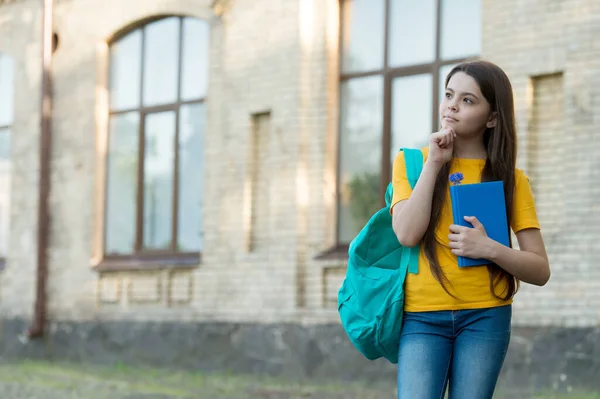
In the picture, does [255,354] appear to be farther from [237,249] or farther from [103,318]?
[103,318]

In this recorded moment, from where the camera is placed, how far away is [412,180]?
3.71 m

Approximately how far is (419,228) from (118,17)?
1147 cm

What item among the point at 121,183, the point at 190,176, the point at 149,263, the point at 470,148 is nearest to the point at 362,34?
the point at 190,176

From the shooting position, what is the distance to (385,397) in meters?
9.98

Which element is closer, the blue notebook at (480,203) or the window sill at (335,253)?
the blue notebook at (480,203)

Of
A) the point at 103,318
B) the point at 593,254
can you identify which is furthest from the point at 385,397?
the point at 103,318

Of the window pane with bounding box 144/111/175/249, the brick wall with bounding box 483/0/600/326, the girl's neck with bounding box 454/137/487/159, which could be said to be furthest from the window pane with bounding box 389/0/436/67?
the girl's neck with bounding box 454/137/487/159

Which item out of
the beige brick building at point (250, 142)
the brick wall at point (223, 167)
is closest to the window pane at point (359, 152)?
the beige brick building at point (250, 142)

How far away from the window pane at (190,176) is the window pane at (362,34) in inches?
93.7

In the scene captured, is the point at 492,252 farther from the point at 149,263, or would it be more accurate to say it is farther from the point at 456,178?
the point at 149,263

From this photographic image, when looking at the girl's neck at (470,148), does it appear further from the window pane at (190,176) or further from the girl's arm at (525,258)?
the window pane at (190,176)

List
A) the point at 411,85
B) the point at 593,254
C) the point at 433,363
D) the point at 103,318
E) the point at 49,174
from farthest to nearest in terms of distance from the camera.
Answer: the point at 49,174, the point at 103,318, the point at 411,85, the point at 593,254, the point at 433,363

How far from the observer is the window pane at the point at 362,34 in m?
11.7

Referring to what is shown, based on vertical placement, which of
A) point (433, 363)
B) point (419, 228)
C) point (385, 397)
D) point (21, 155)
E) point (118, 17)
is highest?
point (118, 17)
